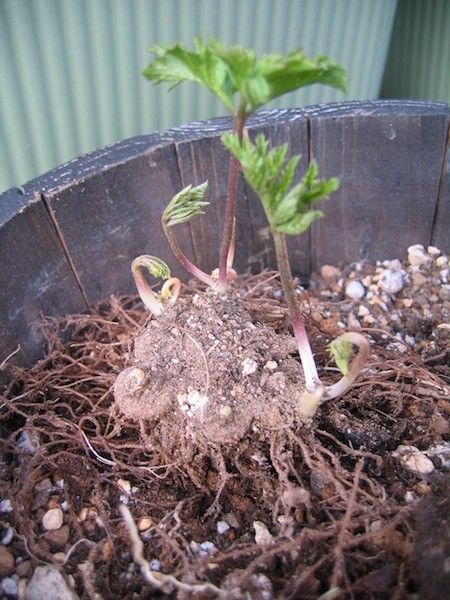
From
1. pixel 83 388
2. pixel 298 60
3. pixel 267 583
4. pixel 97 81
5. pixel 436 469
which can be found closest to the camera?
pixel 298 60

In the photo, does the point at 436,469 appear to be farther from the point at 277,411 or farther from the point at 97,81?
the point at 97,81

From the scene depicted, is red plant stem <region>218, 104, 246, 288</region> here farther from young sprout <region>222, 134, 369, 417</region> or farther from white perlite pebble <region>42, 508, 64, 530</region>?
white perlite pebble <region>42, 508, 64, 530</region>

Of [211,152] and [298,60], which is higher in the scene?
[298,60]

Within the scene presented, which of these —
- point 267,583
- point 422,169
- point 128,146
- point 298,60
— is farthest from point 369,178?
point 267,583

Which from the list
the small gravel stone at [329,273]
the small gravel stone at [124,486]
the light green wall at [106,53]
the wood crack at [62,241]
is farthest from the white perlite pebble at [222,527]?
the light green wall at [106,53]

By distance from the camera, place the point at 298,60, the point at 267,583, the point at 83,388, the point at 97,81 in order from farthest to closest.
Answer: the point at 97,81
the point at 83,388
the point at 267,583
the point at 298,60

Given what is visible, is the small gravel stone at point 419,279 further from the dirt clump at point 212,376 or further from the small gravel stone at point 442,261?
the dirt clump at point 212,376
